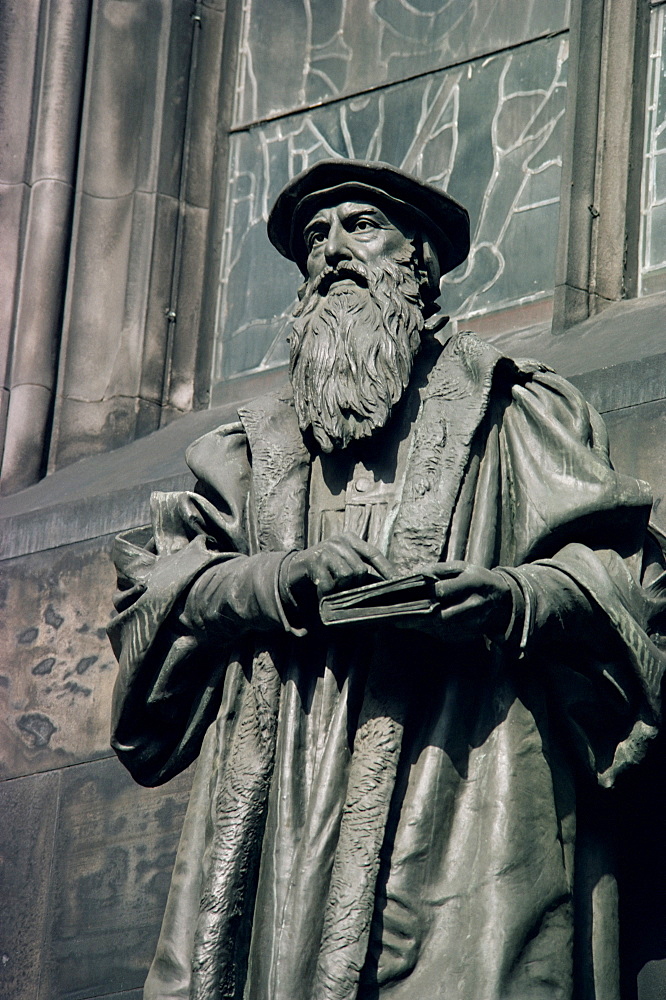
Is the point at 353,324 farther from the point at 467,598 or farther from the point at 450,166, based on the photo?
the point at 450,166

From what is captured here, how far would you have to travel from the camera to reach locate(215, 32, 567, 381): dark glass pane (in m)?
9.27

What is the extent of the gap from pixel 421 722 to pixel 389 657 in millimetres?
181

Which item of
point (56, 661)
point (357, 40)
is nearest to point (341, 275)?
point (56, 661)

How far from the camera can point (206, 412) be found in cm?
964

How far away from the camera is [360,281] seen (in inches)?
291

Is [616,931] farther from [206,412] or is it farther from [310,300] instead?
[206,412]

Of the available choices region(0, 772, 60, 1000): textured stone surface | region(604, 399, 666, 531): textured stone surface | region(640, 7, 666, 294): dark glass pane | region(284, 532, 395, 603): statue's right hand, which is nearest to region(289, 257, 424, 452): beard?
region(284, 532, 395, 603): statue's right hand

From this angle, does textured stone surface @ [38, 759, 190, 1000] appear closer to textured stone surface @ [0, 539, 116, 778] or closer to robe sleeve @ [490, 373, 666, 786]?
textured stone surface @ [0, 539, 116, 778]

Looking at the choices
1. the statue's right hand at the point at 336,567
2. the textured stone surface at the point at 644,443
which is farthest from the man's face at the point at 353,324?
the textured stone surface at the point at 644,443

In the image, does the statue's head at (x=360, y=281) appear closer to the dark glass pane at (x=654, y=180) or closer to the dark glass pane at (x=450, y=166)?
the dark glass pane at (x=654, y=180)

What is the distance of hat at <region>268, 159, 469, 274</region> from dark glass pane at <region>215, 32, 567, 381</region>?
1548mm

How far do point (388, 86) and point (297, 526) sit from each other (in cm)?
297

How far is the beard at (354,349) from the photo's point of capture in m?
7.26

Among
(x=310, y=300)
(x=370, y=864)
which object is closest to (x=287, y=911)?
(x=370, y=864)
